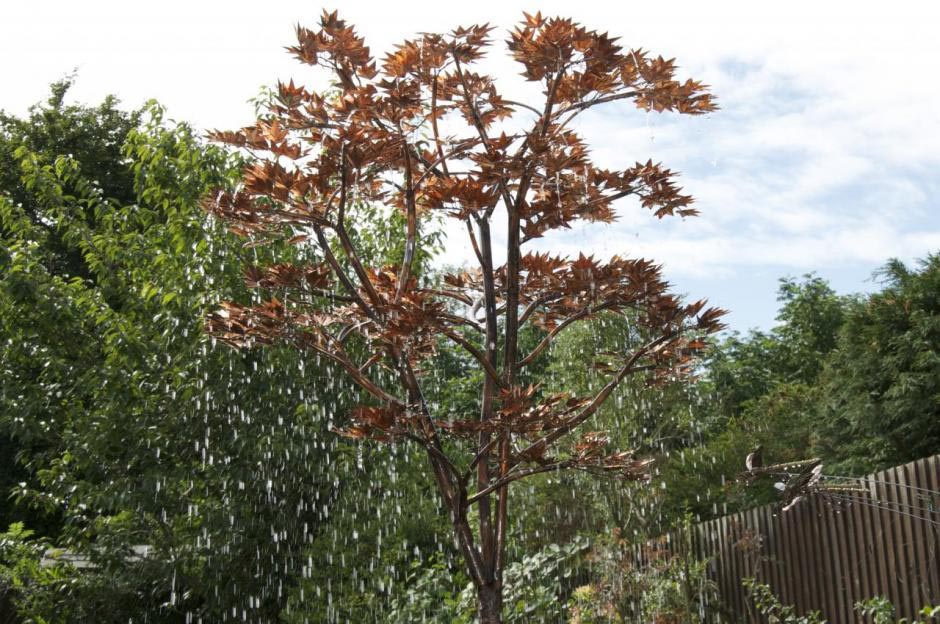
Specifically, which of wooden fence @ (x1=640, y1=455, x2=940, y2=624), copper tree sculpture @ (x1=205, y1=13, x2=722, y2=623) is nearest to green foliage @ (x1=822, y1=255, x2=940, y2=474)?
wooden fence @ (x1=640, y1=455, x2=940, y2=624)

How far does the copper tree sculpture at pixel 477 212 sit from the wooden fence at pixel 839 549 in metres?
1.43

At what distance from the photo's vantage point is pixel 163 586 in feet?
23.6

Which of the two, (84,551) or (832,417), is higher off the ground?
(832,417)

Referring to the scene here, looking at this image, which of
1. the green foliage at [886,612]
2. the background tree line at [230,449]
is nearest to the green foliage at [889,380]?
the background tree line at [230,449]

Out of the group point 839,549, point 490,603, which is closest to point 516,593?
point 839,549

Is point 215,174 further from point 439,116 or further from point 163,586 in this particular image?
point 439,116

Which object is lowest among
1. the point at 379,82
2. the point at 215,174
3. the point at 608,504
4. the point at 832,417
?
the point at 608,504

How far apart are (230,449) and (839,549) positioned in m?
4.37

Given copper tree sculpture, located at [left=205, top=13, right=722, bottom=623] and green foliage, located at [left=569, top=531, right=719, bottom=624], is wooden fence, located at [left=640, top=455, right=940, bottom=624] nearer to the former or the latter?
green foliage, located at [left=569, top=531, right=719, bottom=624]

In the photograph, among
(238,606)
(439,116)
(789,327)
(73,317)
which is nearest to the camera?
(439,116)

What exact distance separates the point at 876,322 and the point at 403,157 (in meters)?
5.51

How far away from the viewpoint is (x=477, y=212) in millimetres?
3867

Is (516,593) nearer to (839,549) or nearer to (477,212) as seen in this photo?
(839,549)

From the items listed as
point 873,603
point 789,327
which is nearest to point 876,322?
point 873,603
